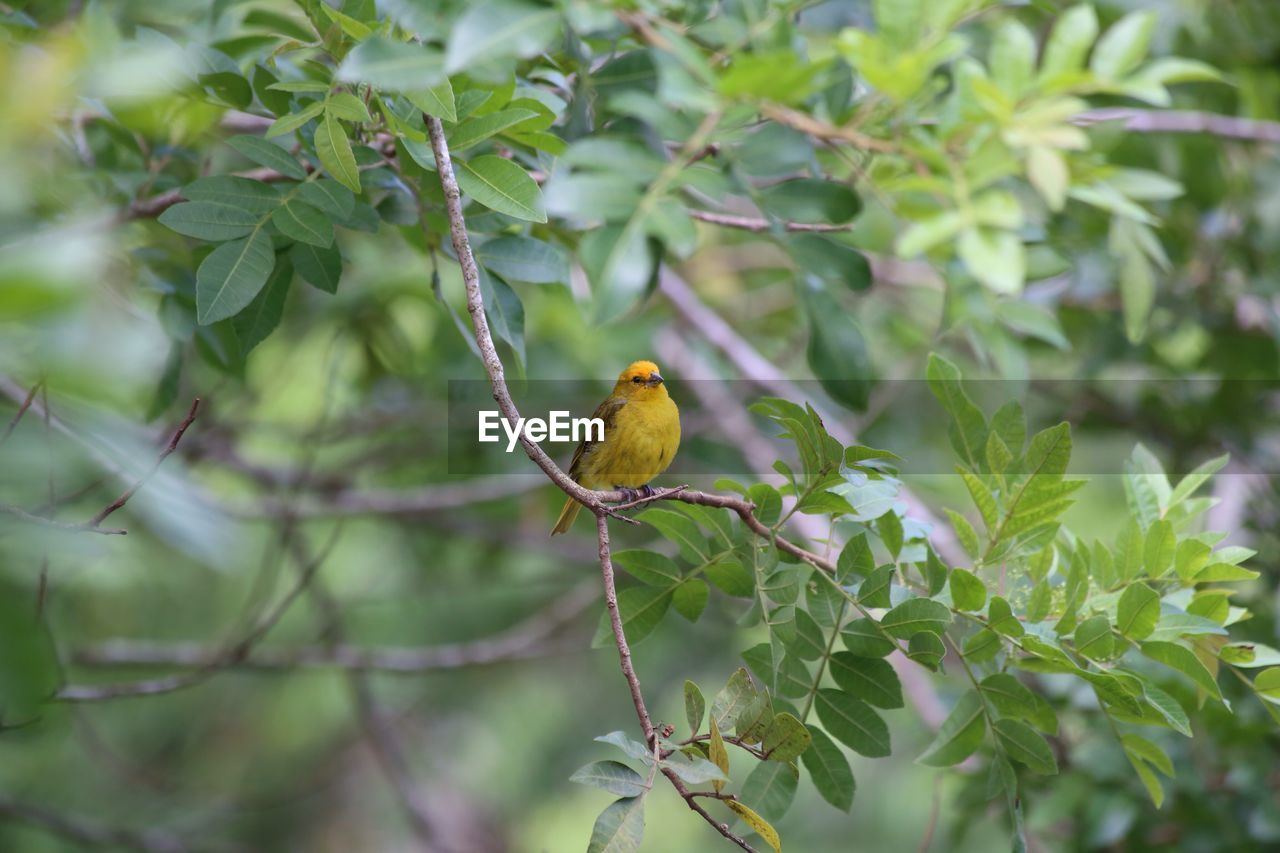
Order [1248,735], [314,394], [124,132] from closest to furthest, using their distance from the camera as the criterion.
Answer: [124,132] < [1248,735] < [314,394]

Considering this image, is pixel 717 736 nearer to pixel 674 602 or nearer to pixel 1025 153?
pixel 674 602

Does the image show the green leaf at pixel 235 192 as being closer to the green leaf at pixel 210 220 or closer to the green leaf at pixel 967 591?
the green leaf at pixel 210 220

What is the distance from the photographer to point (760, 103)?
5.67ft

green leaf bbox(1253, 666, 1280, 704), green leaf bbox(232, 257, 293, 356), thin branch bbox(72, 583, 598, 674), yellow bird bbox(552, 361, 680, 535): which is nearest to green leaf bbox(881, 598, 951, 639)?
green leaf bbox(1253, 666, 1280, 704)

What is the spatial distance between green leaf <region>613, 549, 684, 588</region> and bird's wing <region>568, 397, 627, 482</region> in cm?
111

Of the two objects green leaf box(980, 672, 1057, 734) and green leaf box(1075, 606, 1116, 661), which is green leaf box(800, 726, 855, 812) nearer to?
green leaf box(980, 672, 1057, 734)

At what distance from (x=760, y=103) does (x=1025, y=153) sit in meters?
0.71

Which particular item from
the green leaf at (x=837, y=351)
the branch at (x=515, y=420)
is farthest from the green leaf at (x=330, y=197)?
the green leaf at (x=837, y=351)

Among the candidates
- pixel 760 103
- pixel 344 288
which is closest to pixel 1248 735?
pixel 760 103

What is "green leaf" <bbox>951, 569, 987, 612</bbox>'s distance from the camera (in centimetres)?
191

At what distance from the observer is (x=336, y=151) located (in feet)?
6.31

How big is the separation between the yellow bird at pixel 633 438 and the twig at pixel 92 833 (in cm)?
218

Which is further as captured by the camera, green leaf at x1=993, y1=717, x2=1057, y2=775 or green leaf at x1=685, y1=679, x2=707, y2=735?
green leaf at x1=993, y1=717, x2=1057, y2=775

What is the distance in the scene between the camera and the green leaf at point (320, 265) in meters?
2.28
